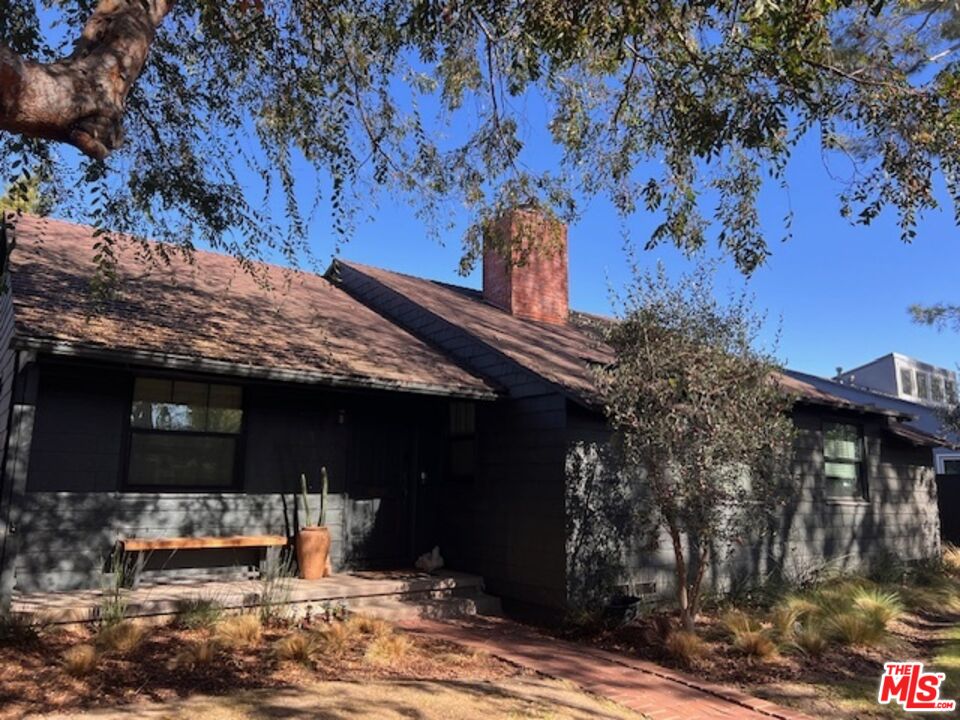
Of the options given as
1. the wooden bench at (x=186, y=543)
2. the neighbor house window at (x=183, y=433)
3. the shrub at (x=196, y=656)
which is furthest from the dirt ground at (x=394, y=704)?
the neighbor house window at (x=183, y=433)

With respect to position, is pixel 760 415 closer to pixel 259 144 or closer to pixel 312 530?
pixel 312 530

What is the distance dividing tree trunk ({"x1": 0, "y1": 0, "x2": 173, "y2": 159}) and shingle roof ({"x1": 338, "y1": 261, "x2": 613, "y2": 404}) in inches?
208

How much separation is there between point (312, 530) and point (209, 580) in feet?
3.93

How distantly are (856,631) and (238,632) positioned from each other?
590cm

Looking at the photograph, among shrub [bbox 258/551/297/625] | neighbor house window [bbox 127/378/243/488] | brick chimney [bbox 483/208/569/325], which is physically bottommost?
shrub [bbox 258/551/297/625]

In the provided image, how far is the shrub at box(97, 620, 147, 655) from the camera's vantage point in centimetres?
568

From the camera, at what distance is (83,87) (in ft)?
12.2

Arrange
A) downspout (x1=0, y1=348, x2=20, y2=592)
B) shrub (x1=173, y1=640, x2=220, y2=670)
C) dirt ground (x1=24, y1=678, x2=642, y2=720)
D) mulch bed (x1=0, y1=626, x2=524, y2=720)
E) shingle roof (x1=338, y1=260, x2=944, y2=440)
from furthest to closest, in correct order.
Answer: shingle roof (x1=338, y1=260, x2=944, y2=440) → downspout (x1=0, y1=348, x2=20, y2=592) → shrub (x1=173, y1=640, x2=220, y2=670) → mulch bed (x1=0, y1=626, x2=524, y2=720) → dirt ground (x1=24, y1=678, x2=642, y2=720)

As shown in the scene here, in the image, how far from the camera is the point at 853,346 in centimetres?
3322

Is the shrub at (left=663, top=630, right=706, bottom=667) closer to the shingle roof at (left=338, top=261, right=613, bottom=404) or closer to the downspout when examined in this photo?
the shingle roof at (left=338, top=261, right=613, bottom=404)

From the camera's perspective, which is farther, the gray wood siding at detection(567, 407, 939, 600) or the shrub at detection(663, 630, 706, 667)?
the gray wood siding at detection(567, 407, 939, 600)

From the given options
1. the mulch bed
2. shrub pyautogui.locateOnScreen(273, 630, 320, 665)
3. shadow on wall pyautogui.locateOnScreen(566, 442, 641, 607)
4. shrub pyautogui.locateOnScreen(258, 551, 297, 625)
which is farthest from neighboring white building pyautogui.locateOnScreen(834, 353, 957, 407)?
shrub pyautogui.locateOnScreen(273, 630, 320, 665)

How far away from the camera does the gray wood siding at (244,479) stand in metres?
Result: 7.12

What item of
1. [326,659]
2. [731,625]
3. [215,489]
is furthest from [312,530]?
[731,625]
